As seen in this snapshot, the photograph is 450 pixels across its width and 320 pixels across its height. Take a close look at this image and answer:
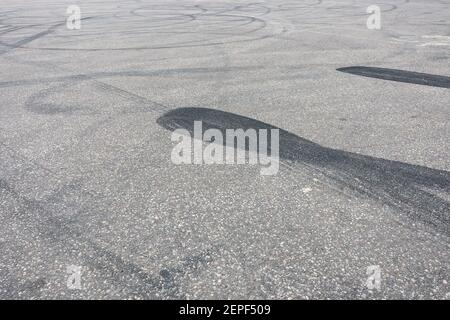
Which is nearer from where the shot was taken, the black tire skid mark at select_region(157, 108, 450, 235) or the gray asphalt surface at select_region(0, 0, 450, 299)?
the gray asphalt surface at select_region(0, 0, 450, 299)

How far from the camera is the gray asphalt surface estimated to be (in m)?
2.83

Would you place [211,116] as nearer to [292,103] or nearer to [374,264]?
[292,103]

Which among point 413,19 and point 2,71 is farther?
point 413,19

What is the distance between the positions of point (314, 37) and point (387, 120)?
670 centimetres

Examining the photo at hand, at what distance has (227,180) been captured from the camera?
405cm

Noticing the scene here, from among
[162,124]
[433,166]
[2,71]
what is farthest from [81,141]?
[2,71]

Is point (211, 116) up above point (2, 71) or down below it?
below

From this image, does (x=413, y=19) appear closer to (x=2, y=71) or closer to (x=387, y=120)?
(x=387, y=120)

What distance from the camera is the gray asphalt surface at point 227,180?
9.28 ft

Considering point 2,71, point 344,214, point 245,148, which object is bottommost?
point 344,214

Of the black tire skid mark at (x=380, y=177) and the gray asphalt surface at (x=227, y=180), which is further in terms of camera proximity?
the black tire skid mark at (x=380, y=177)

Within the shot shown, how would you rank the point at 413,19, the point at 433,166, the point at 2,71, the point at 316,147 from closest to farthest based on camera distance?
1. the point at 433,166
2. the point at 316,147
3. the point at 2,71
4. the point at 413,19
